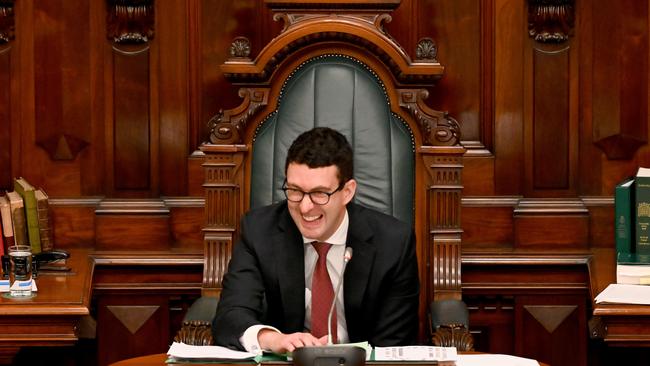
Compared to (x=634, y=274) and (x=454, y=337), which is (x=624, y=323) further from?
(x=454, y=337)

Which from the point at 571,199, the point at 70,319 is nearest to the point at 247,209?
the point at 70,319

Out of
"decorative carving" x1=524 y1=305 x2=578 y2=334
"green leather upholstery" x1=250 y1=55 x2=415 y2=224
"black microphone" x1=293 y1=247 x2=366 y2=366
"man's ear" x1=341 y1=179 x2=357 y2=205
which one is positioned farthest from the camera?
"decorative carving" x1=524 y1=305 x2=578 y2=334

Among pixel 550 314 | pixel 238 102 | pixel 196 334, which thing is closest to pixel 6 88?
pixel 238 102

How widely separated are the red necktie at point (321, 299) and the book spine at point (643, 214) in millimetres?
1159

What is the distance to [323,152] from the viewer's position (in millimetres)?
Answer: 3438

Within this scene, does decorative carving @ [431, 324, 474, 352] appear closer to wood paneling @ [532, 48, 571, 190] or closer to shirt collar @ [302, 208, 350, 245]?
shirt collar @ [302, 208, 350, 245]

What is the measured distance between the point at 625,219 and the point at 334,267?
1114 millimetres

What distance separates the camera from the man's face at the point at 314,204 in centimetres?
340

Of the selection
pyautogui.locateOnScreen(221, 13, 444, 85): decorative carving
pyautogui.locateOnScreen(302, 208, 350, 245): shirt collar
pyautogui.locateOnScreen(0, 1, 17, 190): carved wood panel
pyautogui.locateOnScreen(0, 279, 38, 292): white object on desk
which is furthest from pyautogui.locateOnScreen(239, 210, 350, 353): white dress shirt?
pyautogui.locateOnScreen(0, 1, 17, 190): carved wood panel

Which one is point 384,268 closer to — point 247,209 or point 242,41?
point 247,209

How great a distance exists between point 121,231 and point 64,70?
23.9 inches

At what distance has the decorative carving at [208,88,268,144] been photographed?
13.4 feet

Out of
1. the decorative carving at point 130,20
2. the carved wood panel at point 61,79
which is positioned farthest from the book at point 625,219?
the carved wood panel at point 61,79

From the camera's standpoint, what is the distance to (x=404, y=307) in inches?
142
